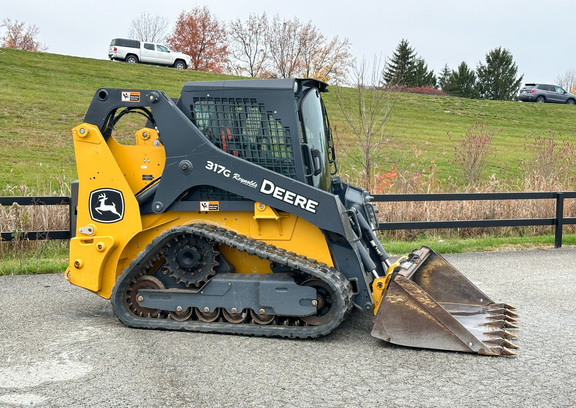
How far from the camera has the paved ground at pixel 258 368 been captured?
4.34m

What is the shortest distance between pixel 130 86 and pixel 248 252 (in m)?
25.9

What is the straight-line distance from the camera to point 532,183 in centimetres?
1341

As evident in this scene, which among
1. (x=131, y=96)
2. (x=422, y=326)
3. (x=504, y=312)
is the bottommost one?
(x=504, y=312)

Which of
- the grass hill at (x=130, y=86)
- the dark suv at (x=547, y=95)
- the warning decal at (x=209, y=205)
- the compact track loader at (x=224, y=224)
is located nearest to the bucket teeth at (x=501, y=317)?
the compact track loader at (x=224, y=224)

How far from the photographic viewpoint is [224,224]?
6098 millimetres

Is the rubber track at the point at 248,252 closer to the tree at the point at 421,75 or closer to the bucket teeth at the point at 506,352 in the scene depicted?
the bucket teeth at the point at 506,352

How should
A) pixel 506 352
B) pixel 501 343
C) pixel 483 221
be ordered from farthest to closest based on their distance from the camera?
pixel 483 221 < pixel 501 343 < pixel 506 352

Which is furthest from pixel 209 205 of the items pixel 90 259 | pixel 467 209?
pixel 467 209

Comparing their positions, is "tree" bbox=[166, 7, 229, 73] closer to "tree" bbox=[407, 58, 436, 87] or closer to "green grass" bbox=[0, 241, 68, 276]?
"tree" bbox=[407, 58, 436, 87]

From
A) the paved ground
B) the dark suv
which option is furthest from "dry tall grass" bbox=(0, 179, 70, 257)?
the dark suv

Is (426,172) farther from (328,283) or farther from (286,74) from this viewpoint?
(286,74)

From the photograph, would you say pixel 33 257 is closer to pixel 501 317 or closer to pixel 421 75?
pixel 501 317

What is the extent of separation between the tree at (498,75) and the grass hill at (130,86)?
588 inches

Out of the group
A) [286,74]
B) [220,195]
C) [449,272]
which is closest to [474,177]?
[449,272]
